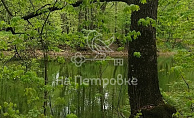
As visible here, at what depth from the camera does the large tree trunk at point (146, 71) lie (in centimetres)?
385

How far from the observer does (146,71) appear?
391cm

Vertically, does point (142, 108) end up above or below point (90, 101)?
above

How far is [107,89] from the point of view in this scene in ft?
33.3

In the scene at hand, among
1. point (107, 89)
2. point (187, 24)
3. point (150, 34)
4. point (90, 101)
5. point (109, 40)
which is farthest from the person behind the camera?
point (107, 89)

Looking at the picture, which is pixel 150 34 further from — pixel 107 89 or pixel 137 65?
pixel 107 89

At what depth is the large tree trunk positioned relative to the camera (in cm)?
385

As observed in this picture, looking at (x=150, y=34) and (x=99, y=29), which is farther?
(x=150, y=34)

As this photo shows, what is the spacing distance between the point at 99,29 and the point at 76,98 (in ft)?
21.5

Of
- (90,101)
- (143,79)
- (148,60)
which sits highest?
(148,60)

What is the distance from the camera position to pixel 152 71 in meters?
3.95

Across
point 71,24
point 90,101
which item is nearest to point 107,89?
point 90,101

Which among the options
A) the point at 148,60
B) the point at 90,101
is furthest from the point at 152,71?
the point at 90,101

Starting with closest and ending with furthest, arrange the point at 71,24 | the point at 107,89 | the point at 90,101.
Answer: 1. the point at 90,101
2. the point at 107,89
3. the point at 71,24

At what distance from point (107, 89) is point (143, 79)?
632 cm
